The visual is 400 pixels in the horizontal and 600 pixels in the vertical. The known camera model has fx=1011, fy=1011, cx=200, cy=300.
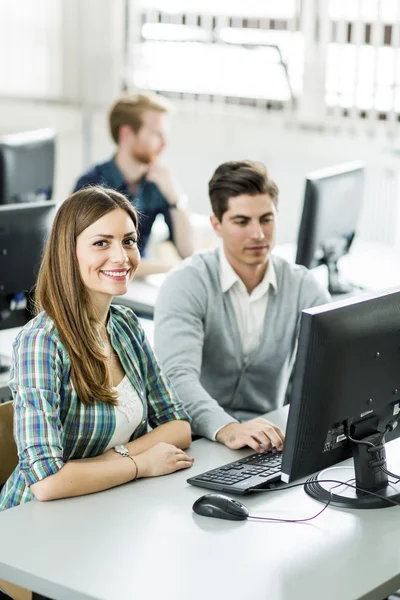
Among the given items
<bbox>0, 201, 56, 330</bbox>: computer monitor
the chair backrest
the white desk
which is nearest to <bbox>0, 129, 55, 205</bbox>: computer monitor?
<bbox>0, 201, 56, 330</bbox>: computer monitor

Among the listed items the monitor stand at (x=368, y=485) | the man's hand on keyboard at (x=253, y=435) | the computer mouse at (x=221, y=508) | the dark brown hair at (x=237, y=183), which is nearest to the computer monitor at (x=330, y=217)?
the dark brown hair at (x=237, y=183)

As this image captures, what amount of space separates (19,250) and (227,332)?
2.25 ft

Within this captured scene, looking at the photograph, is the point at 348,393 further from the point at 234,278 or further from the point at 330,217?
the point at 330,217

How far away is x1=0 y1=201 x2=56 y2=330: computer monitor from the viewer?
2900 millimetres

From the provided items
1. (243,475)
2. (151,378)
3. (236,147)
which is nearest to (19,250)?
(151,378)

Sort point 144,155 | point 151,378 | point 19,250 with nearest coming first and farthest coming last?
point 151,378 → point 19,250 → point 144,155

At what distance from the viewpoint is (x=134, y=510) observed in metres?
1.93

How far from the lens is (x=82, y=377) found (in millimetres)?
2033

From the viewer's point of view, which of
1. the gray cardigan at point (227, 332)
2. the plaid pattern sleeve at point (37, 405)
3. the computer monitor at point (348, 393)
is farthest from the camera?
the gray cardigan at point (227, 332)

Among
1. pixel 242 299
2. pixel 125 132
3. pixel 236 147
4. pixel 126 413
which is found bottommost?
pixel 126 413

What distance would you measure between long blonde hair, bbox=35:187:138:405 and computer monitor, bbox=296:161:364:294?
138cm

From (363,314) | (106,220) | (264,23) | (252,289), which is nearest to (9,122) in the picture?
(264,23)

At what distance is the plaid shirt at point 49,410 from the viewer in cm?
194

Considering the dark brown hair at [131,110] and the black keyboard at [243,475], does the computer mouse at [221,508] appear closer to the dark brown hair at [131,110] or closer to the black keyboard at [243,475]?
the black keyboard at [243,475]
